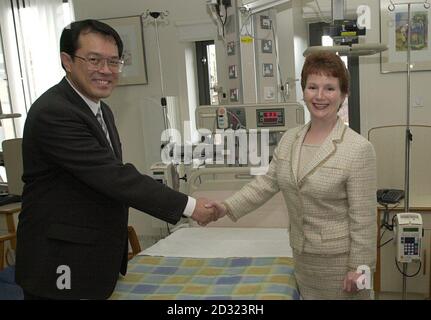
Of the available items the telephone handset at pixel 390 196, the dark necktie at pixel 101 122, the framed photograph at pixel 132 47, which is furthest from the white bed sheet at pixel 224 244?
the framed photograph at pixel 132 47

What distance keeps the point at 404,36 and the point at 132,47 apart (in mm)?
2511

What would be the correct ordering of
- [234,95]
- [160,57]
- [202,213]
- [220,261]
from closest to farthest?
[202,213], [220,261], [234,95], [160,57]

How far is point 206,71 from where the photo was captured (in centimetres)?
456

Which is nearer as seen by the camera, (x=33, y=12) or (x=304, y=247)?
(x=304, y=247)

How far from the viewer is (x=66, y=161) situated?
146 cm

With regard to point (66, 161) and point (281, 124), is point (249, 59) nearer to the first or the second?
point (281, 124)

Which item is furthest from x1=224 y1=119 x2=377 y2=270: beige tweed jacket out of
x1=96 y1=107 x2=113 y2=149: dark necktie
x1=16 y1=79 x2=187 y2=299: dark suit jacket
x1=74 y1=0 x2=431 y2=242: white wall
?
x1=74 y1=0 x2=431 y2=242: white wall

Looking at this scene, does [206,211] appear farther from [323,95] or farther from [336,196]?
[323,95]

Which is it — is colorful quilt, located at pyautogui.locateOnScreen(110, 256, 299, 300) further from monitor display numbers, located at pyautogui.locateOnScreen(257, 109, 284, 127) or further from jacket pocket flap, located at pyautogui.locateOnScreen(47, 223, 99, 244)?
monitor display numbers, located at pyautogui.locateOnScreen(257, 109, 284, 127)

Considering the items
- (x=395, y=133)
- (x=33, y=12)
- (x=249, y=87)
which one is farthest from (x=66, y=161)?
(x=33, y=12)

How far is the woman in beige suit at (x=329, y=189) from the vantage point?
5.25 feet

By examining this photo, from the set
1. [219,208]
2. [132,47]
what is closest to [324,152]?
[219,208]

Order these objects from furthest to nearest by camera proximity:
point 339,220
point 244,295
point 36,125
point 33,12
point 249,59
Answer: point 33,12 → point 249,59 → point 244,295 → point 339,220 → point 36,125
